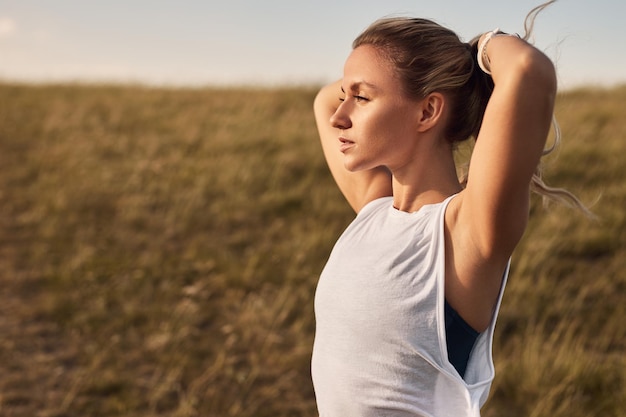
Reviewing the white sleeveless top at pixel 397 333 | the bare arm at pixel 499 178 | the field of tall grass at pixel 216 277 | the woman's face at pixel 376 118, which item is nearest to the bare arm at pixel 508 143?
the bare arm at pixel 499 178

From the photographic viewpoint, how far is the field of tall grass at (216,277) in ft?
15.1

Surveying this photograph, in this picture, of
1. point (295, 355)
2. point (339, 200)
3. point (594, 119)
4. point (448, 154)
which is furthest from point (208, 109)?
point (448, 154)

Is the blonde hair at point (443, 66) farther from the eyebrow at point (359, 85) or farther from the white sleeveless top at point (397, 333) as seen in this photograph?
the white sleeveless top at point (397, 333)

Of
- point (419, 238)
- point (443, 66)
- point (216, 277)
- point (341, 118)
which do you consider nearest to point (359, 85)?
point (341, 118)

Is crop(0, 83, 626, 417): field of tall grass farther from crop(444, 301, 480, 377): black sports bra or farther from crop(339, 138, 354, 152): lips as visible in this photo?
crop(339, 138, 354, 152): lips

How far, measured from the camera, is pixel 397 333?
1580mm

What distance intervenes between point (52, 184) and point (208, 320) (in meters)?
3.44

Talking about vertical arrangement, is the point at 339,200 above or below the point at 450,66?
below

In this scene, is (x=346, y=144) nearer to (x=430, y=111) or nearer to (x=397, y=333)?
(x=430, y=111)

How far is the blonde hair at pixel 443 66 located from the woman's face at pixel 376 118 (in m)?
0.03

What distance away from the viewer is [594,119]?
9602 mm

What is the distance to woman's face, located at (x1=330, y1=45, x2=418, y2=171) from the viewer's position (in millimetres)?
1658

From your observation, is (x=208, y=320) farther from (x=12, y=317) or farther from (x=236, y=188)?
(x=236, y=188)

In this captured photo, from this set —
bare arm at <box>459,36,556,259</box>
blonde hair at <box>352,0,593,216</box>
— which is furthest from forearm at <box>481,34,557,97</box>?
blonde hair at <box>352,0,593,216</box>
